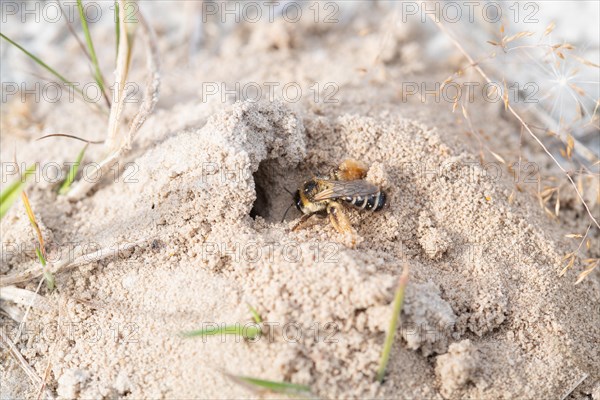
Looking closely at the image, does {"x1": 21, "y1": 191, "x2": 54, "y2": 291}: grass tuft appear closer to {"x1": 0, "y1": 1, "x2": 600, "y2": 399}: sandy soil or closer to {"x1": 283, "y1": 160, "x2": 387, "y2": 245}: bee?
{"x1": 0, "y1": 1, "x2": 600, "y2": 399}: sandy soil

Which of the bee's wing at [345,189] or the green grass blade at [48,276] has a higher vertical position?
the bee's wing at [345,189]

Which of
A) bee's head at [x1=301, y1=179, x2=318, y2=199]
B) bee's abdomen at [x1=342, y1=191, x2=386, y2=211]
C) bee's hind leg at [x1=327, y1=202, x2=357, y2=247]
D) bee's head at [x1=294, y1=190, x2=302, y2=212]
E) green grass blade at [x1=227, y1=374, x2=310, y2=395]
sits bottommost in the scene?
green grass blade at [x1=227, y1=374, x2=310, y2=395]

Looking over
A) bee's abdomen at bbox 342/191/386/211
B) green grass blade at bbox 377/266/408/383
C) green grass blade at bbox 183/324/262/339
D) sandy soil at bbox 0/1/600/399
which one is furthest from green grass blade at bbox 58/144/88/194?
green grass blade at bbox 377/266/408/383

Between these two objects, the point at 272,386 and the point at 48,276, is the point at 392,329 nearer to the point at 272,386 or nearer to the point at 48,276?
the point at 272,386

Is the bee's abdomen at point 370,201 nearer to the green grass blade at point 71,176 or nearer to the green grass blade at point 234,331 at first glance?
the green grass blade at point 234,331

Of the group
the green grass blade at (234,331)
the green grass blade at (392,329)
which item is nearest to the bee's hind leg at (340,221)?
the green grass blade at (392,329)

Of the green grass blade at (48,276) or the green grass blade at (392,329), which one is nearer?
the green grass blade at (392,329)
